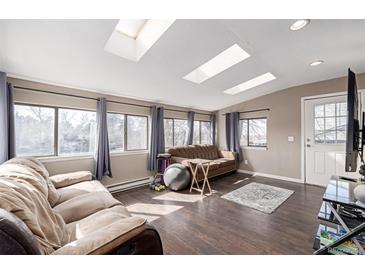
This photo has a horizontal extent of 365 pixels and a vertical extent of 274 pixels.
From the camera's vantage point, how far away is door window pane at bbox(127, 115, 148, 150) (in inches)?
155

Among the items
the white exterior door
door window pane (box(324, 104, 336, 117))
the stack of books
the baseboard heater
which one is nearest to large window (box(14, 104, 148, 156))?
the baseboard heater

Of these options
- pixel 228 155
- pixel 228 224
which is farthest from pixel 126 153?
pixel 228 155

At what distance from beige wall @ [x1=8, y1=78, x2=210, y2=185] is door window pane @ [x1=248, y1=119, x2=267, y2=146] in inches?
125

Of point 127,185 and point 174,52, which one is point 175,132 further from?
point 174,52

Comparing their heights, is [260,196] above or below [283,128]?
below

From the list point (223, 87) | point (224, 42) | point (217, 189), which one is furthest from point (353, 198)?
point (223, 87)

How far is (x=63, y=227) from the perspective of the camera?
1.26 meters

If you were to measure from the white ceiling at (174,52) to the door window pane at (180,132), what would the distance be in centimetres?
151

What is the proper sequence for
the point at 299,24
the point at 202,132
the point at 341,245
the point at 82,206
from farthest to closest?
the point at 202,132 → the point at 299,24 → the point at 82,206 → the point at 341,245

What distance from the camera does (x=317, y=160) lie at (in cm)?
388

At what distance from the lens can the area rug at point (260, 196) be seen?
2.75 m

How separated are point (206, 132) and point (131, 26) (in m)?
4.18
